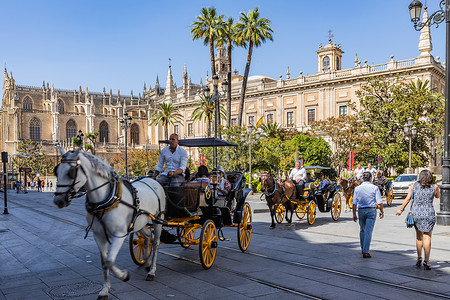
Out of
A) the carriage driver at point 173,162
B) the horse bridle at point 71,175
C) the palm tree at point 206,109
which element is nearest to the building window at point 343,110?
the palm tree at point 206,109

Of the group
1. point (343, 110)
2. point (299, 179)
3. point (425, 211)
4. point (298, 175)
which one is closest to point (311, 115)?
point (343, 110)

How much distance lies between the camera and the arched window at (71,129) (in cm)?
8691

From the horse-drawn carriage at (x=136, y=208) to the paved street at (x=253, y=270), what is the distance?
18.2 inches

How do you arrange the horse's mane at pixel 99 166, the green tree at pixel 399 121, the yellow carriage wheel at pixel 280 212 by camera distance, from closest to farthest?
the horse's mane at pixel 99 166, the yellow carriage wheel at pixel 280 212, the green tree at pixel 399 121

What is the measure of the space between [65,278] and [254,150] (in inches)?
1084

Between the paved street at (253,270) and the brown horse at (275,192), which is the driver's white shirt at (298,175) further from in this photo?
the paved street at (253,270)

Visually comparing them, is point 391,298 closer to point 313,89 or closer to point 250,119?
point 313,89

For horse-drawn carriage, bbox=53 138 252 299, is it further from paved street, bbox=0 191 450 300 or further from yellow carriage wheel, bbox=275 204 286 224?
yellow carriage wheel, bbox=275 204 286 224

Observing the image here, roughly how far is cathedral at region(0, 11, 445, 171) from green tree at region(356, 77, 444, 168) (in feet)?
24.4

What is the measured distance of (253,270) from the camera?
22.1ft

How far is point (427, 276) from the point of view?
624 cm

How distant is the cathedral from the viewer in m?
45.2

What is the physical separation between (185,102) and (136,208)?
197 feet

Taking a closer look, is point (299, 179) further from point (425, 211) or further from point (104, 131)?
point (104, 131)
